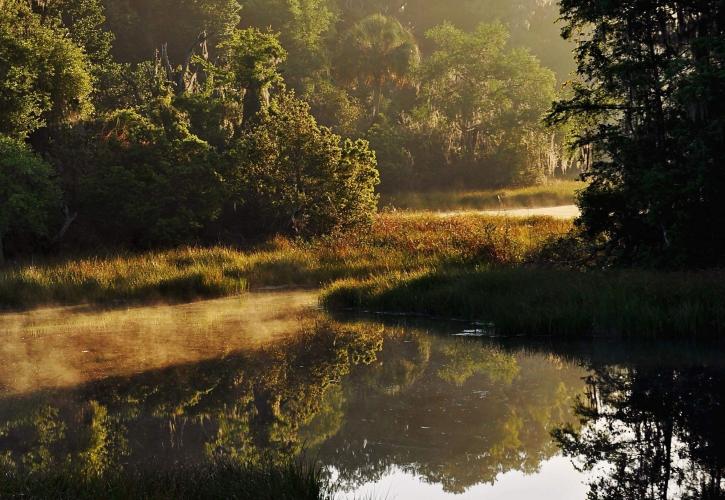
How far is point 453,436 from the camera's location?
9312 millimetres

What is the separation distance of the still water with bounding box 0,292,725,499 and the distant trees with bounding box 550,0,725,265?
365 centimetres

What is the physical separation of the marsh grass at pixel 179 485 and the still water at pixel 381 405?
2.22 feet

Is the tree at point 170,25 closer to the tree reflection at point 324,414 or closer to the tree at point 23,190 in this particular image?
the tree at point 23,190

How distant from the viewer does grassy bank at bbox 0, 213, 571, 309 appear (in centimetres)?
2102

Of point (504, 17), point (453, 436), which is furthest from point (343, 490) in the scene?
point (504, 17)

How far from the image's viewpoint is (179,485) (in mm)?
6910

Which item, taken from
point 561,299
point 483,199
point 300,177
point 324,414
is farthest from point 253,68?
point 324,414

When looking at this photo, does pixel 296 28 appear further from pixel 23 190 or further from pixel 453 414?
pixel 453 414

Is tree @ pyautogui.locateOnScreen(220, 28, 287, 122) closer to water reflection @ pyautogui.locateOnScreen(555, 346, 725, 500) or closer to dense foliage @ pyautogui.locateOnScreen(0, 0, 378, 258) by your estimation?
dense foliage @ pyautogui.locateOnScreen(0, 0, 378, 258)

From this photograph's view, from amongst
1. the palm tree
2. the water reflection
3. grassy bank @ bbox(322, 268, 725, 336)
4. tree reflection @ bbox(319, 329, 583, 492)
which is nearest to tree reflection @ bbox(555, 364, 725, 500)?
the water reflection

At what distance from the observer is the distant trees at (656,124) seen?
15.7 metres

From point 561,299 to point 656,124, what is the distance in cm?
410

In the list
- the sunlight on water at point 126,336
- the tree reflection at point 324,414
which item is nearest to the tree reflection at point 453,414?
the tree reflection at point 324,414

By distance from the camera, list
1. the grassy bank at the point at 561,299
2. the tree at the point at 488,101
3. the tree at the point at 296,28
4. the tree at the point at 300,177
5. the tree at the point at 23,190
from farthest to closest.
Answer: the tree at the point at 296,28
the tree at the point at 488,101
the tree at the point at 300,177
the tree at the point at 23,190
the grassy bank at the point at 561,299
